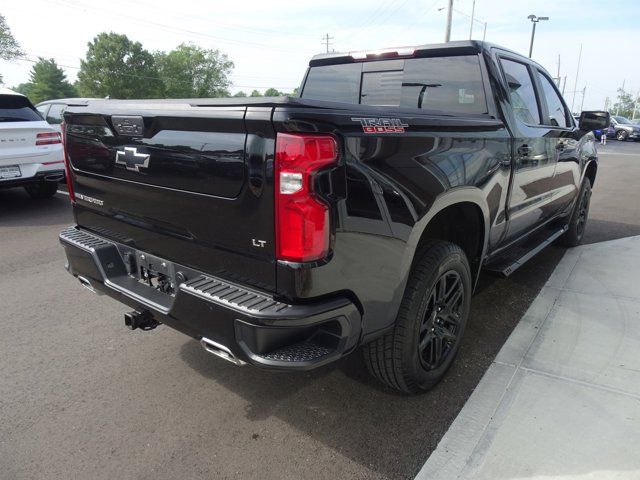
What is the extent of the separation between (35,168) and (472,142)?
6429mm

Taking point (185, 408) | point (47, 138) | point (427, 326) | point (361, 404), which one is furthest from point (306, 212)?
point (47, 138)

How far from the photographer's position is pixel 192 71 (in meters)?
84.7

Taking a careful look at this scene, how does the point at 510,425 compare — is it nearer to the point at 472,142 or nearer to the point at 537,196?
the point at 472,142

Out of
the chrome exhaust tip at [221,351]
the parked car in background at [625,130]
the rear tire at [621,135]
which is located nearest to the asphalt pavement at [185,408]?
the chrome exhaust tip at [221,351]

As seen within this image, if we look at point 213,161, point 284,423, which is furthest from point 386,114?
point 284,423

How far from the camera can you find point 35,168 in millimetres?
6758

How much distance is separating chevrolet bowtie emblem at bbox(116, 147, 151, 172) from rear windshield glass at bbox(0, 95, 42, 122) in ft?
17.9

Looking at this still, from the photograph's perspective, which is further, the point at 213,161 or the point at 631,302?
the point at 631,302

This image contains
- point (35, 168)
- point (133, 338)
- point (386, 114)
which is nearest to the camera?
point (386, 114)

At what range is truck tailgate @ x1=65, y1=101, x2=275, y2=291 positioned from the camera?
1.83 m

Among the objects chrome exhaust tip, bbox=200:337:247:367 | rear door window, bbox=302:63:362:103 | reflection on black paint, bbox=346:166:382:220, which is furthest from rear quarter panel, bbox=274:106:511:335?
rear door window, bbox=302:63:362:103

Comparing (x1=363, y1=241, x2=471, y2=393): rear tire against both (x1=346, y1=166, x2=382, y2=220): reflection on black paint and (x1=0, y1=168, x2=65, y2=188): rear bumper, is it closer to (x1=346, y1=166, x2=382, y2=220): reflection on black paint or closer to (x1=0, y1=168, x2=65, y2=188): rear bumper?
(x1=346, y1=166, x2=382, y2=220): reflection on black paint

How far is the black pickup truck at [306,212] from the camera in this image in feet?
5.82

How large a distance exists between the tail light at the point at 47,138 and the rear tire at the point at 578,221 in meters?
6.98
